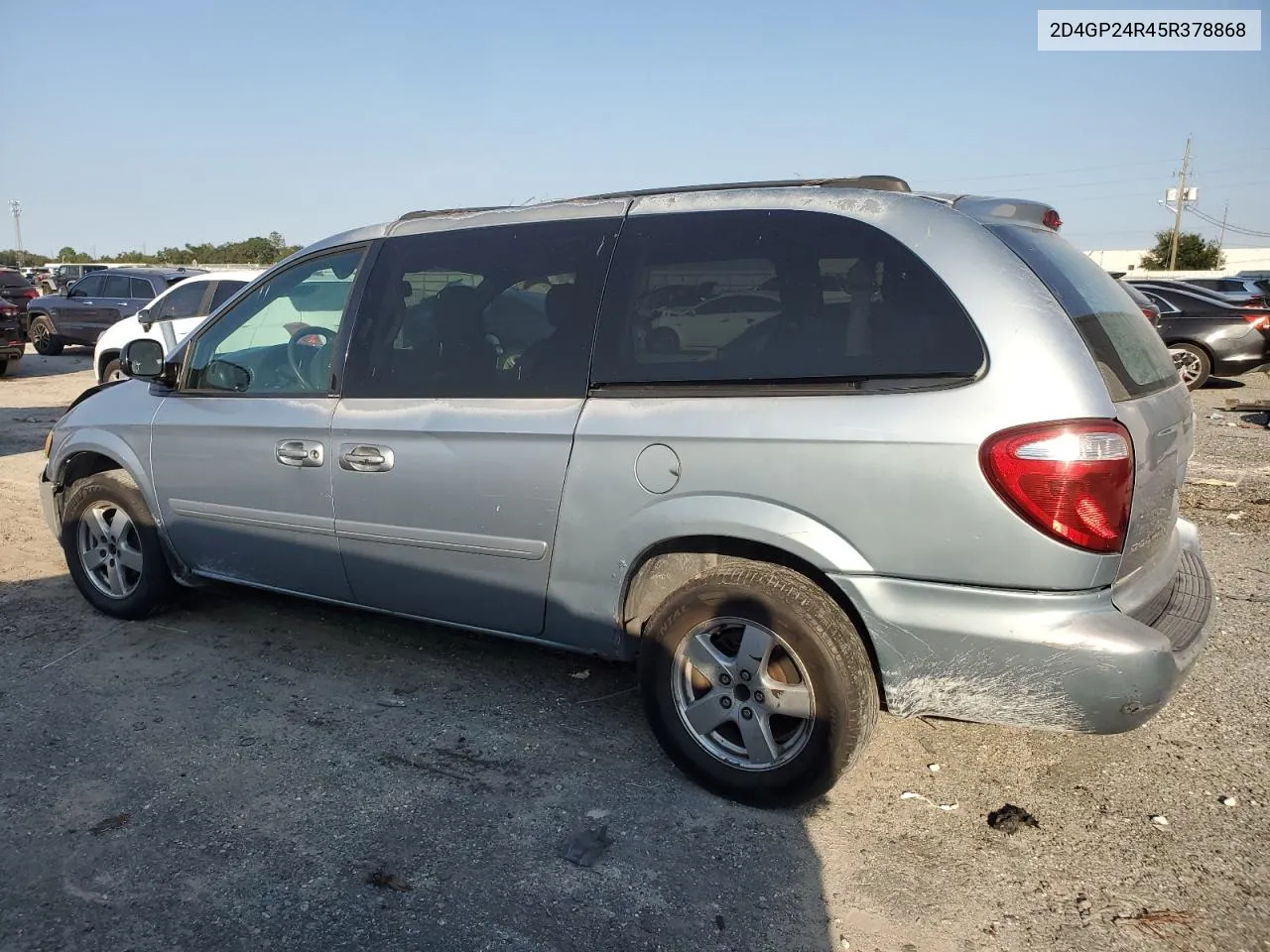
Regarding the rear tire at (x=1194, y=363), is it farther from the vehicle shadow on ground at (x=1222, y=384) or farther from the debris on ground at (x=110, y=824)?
the debris on ground at (x=110, y=824)

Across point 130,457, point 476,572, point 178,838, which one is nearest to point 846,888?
point 476,572

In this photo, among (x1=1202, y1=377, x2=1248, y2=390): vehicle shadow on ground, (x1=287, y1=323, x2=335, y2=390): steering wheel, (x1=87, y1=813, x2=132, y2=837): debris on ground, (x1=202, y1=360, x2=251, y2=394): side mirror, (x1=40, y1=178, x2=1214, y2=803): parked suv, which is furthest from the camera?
(x1=1202, y1=377, x2=1248, y2=390): vehicle shadow on ground

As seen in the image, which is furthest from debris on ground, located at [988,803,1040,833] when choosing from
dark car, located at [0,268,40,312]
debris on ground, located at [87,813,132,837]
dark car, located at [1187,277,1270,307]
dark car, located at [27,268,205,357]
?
dark car, located at [0,268,40,312]

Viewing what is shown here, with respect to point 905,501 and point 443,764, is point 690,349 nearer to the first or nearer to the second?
point 905,501

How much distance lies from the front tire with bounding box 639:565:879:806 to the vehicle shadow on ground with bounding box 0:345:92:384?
16348 millimetres

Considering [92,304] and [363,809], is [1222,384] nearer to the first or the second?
[363,809]

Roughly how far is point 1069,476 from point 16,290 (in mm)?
25090

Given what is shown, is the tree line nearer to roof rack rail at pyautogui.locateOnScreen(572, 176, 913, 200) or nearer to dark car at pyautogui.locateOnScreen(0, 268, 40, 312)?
dark car at pyautogui.locateOnScreen(0, 268, 40, 312)

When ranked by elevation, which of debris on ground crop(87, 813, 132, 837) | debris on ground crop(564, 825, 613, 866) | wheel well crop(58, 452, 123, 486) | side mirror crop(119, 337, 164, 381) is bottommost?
debris on ground crop(564, 825, 613, 866)

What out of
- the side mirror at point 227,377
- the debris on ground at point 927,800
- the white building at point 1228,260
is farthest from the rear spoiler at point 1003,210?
the white building at point 1228,260

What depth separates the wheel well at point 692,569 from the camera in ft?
9.68

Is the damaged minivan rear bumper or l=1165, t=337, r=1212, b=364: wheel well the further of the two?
l=1165, t=337, r=1212, b=364: wheel well

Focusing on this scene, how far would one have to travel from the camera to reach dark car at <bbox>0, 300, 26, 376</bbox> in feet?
51.3

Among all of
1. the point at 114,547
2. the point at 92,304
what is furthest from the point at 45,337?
the point at 114,547
